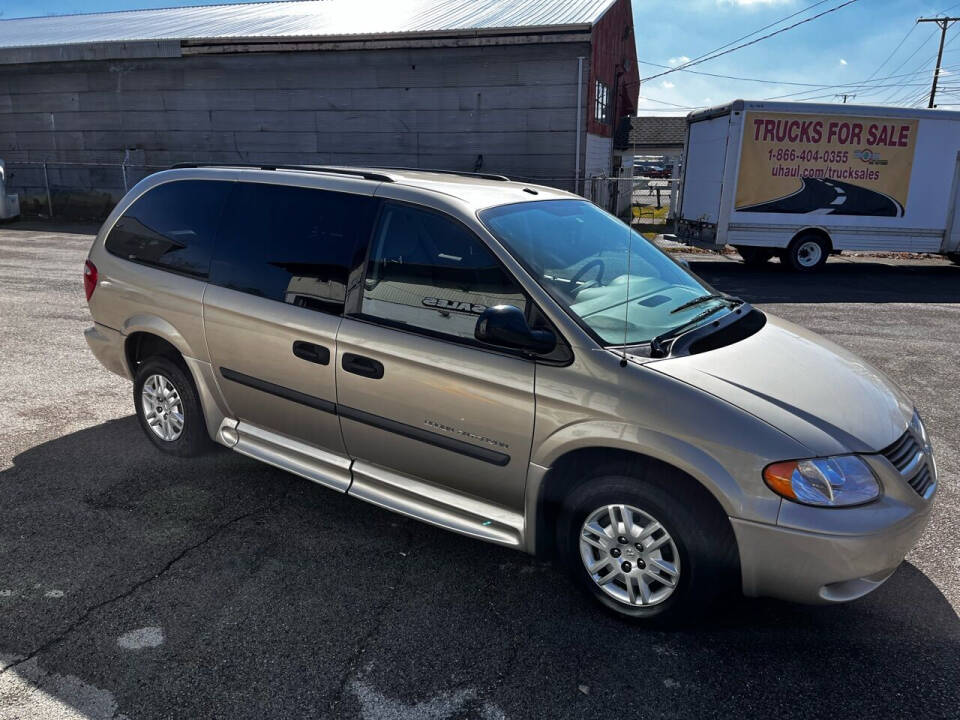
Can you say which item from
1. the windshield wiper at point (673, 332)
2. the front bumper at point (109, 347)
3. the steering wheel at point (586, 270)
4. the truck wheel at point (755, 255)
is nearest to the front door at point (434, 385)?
the steering wheel at point (586, 270)

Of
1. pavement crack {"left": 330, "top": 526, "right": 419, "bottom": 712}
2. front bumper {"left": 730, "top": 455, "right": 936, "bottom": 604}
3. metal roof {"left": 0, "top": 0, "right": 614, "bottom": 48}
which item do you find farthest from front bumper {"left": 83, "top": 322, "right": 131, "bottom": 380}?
metal roof {"left": 0, "top": 0, "right": 614, "bottom": 48}

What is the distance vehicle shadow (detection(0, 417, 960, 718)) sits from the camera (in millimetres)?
2732

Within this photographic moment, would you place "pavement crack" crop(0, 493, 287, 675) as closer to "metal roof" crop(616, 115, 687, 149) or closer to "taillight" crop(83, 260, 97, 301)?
"taillight" crop(83, 260, 97, 301)

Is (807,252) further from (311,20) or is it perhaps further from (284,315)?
(311,20)

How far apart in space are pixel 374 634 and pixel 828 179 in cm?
1386

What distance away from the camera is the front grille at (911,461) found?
3.01m

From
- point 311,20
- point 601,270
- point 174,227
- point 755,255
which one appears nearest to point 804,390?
point 601,270

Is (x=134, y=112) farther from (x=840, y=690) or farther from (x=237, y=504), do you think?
(x=840, y=690)

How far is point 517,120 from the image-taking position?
17.8 metres

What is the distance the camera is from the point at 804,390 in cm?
316

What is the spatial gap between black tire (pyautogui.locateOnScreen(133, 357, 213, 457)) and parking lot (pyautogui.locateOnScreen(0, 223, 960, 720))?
0.14 meters

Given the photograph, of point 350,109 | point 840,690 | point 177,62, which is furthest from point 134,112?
point 840,690

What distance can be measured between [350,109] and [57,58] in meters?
9.12

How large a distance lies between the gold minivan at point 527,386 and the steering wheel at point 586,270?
0.02 metres
